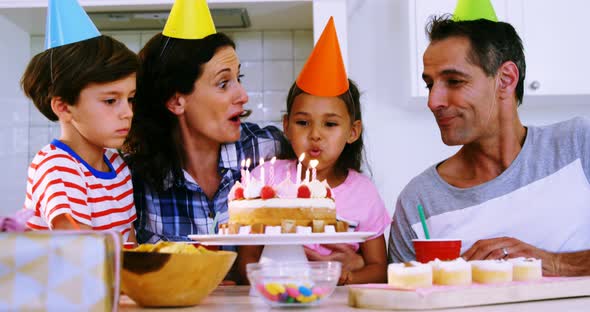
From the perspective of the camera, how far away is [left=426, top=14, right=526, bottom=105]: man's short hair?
71.9 inches

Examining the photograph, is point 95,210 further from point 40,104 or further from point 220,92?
point 220,92

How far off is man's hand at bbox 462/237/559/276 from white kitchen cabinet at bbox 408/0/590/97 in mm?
1452

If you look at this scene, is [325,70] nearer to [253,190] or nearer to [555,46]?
Answer: [253,190]

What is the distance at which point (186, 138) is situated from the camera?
6.44 ft

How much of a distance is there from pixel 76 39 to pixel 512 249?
1044mm

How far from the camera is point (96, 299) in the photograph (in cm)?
75

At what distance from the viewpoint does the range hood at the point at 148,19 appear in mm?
2715

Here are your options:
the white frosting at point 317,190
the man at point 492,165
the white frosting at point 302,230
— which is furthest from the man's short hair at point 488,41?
the white frosting at point 302,230

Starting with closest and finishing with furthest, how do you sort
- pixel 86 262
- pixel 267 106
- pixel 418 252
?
pixel 86 262
pixel 418 252
pixel 267 106

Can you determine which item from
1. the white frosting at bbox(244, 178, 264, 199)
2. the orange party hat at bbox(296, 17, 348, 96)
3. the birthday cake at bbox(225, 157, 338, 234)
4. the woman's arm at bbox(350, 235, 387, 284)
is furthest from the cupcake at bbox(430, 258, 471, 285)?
the orange party hat at bbox(296, 17, 348, 96)

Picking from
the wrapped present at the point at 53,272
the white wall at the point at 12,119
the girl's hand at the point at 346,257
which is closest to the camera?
Answer: the wrapped present at the point at 53,272

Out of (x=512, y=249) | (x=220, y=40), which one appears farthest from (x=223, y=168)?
(x=512, y=249)

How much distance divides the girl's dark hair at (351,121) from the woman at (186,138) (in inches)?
5.1

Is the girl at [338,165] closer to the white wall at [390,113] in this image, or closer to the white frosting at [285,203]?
the white frosting at [285,203]
